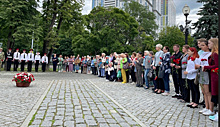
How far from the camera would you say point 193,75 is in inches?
277

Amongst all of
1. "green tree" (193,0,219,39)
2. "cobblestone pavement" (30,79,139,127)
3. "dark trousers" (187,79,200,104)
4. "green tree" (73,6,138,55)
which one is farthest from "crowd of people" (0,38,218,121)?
"green tree" (73,6,138,55)

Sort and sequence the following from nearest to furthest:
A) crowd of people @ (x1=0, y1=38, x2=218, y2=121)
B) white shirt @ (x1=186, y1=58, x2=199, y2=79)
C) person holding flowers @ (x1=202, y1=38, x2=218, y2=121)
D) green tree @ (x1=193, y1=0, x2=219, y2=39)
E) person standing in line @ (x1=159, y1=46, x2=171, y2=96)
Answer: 1. person holding flowers @ (x1=202, y1=38, x2=218, y2=121)
2. crowd of people @ (x1=0, y1=38, x2=218, y2=121)
3. white shirt @ (x1=186, y1=58, x2=199, y2=79)
4. person standing in line @ (x1=159, y1=46, x2=171, y2=96)
5. green tree @ (x1=193, y1=0, x2=219, y2=39)

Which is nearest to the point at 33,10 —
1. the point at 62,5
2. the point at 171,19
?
the point at 62,5

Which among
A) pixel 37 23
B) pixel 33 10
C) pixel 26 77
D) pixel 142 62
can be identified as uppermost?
pixel 33 10

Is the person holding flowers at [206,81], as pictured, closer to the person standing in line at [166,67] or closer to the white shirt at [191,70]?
the white shirt at [191,70]

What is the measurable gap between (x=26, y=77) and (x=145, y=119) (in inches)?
301

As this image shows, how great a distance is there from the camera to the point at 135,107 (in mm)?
6668

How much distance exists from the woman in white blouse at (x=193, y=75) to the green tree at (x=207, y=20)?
18.9 metres

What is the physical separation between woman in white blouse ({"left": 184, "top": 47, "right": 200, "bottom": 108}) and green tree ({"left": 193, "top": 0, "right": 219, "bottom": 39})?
1894cm

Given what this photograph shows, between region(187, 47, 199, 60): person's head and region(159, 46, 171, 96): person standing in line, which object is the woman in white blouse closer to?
region(187, 47, 199, 60): person's head

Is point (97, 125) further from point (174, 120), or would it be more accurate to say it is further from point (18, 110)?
point (18, 110)

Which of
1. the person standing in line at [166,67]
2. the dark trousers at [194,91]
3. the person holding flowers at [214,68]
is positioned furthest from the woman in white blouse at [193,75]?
the person standing in line at [166,67]

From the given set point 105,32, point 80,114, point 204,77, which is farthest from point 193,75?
point 105,32

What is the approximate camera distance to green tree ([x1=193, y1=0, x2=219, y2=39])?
78.1ft
